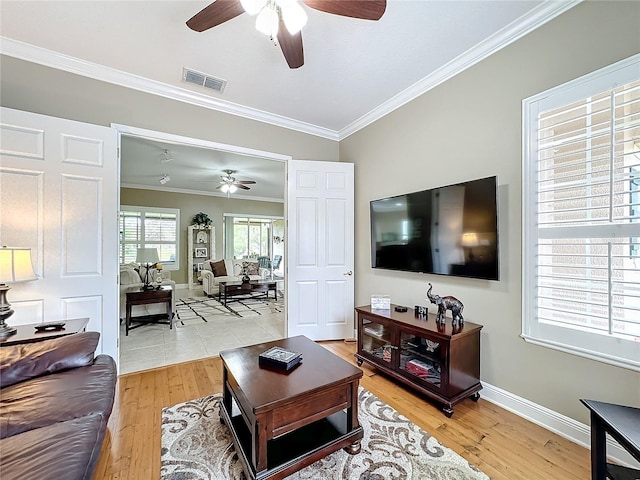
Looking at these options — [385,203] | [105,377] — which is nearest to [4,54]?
[105,377]

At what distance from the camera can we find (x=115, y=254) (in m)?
2.56

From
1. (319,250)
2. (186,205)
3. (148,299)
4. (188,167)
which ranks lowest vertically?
(148,299)

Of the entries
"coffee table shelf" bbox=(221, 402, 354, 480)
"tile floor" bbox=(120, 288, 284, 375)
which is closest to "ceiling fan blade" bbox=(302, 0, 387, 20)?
"coffee table shelf" bbox=(221, 402, 354, 480)

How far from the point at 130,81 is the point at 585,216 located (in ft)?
12.9

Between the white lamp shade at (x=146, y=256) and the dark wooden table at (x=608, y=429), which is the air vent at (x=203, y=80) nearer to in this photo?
the white lamp shade at (x=146, y=256)

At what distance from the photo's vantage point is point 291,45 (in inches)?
71.8

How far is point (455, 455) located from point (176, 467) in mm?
1610

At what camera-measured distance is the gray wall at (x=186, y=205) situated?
23.6 ft

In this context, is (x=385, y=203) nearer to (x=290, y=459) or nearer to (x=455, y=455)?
(x=455, y=455)

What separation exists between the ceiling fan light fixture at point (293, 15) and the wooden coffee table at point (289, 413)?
1982mm

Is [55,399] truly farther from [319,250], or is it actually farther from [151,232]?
[151,232]

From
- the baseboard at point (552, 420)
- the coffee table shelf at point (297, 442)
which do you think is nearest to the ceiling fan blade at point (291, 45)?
the coffee table shelf at point (297, 442)

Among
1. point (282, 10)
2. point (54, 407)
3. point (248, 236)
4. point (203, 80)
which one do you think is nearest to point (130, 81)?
point (203, 80)

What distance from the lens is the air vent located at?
265 cm
